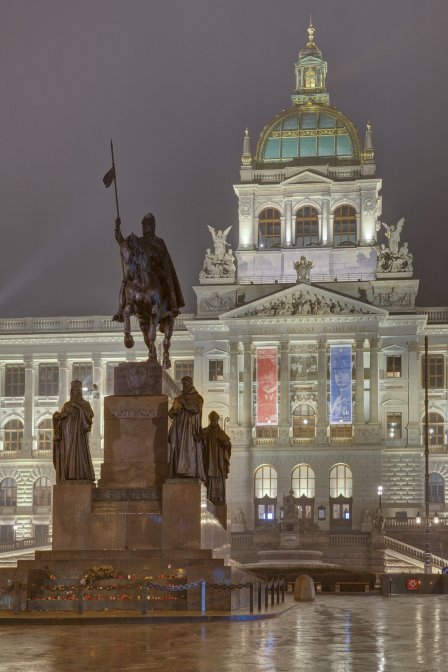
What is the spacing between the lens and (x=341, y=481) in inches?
3634

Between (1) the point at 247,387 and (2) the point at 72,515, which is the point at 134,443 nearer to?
(2) the point at 72,515

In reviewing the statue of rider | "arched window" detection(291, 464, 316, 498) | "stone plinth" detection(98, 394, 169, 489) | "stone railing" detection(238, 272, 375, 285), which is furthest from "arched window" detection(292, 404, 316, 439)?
"stone plinth" detection(98, 394, 169, 489)

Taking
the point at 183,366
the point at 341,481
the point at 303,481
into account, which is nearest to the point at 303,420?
the point at 303,481

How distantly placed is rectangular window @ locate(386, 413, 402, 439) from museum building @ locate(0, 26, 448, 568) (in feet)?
0.29

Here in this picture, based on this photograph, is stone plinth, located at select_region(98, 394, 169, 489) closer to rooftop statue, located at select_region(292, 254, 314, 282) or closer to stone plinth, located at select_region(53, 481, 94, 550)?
stone plinth, located at select_region(53, 481, 94, 550)

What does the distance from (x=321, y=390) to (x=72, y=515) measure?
67.4m

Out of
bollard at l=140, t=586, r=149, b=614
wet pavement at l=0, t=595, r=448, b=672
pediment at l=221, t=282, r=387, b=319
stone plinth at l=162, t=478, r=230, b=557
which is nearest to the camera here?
wet pavement at l=0, t=595, r=448, b=672

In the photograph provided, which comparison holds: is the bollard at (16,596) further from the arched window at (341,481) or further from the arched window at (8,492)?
the arched window at (8,492)

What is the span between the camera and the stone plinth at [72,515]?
26781 millimetres

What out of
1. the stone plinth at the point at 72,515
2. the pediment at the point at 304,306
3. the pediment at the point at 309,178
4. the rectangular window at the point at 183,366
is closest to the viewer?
the stone plinth at the point at 72,515

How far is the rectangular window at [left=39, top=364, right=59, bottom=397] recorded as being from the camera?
101250mm

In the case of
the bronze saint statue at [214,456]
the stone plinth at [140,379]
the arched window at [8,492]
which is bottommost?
the arched window at [8,492]

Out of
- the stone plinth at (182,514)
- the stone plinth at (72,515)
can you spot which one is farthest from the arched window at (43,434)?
the stone plinth at (182,514)

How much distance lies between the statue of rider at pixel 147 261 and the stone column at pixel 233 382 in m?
64.0
